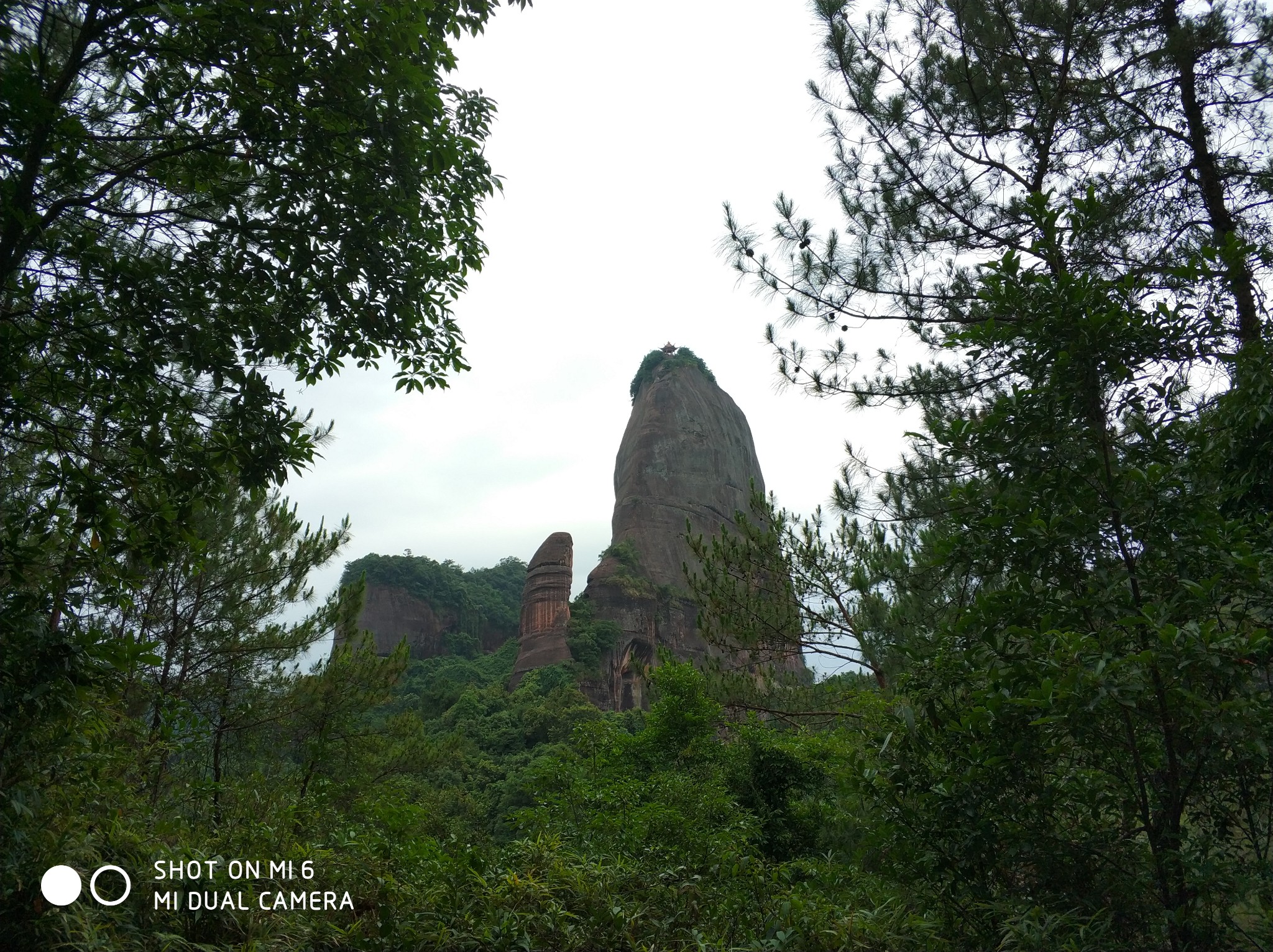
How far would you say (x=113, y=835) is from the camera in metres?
3.54

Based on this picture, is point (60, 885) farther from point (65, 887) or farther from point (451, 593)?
point (451, 593)

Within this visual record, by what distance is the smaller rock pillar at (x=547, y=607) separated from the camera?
35.0m

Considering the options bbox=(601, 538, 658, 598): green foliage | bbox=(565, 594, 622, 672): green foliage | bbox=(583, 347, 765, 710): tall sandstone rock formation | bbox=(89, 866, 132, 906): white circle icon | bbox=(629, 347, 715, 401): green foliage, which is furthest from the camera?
bbox=(629, 347, 715, 401): green foliage

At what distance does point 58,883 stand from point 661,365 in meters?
45.4

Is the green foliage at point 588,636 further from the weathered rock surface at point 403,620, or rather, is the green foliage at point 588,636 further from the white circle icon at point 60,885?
the white circle icon at point 60,885

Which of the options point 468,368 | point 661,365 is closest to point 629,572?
point 661,365

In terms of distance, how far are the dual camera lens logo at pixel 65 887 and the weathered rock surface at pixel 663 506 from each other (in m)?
30.3

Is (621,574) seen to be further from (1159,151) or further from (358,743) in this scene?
(1159,151)

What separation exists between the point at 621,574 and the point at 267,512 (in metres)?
27.5

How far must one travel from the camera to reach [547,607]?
36219 millimetres

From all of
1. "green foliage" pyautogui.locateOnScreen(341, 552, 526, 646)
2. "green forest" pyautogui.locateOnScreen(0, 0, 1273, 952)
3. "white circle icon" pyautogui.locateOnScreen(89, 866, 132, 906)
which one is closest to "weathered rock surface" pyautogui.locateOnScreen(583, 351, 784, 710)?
"green foliage" pyautogui.locateOnScreen(341, 552, 526, 646)

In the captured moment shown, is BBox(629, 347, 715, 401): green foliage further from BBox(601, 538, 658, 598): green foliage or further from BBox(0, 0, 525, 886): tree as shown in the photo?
BBox(0, 0, 525, 886): tree

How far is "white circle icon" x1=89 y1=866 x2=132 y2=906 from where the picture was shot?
3152mm

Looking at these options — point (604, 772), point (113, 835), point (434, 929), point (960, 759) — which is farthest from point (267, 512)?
point (960, 759)
